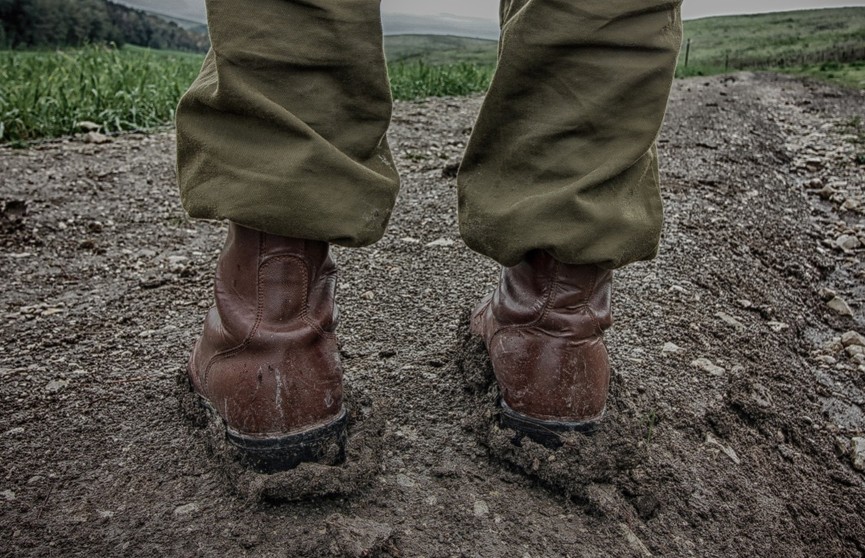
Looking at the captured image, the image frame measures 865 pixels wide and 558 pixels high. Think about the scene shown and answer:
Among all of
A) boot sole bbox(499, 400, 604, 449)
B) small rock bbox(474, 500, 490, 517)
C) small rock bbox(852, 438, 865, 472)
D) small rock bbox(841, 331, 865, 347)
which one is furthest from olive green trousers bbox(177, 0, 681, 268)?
small rock bbox(841, 331, 865, 347)

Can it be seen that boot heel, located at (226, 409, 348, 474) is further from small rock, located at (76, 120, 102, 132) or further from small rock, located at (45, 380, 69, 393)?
small rock, located at (76, 120, 102, 132)

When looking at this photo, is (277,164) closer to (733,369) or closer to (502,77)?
(502,77)

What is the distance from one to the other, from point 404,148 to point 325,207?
2993 mm

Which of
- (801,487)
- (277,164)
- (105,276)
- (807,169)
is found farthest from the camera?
(807,169)

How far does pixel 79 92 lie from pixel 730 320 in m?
4.05

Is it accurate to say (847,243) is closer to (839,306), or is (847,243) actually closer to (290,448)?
(839,306)

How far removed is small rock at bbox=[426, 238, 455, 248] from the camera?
253 centimetres

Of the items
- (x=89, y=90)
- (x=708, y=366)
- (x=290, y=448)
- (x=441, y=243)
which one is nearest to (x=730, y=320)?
(x=708, y=366)

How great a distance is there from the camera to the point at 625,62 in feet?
3.75

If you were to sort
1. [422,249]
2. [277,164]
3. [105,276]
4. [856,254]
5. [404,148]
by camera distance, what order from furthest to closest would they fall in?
[404,148] → [856,254] → [422,249] → [105,276] → [277,164]

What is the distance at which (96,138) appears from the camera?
397 cm

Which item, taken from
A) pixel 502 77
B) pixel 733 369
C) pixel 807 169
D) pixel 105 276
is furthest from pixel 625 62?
pixel 807 169

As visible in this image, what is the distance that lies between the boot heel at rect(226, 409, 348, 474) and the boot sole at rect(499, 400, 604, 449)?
0.31 metres

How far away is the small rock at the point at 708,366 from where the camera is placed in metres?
1.75
